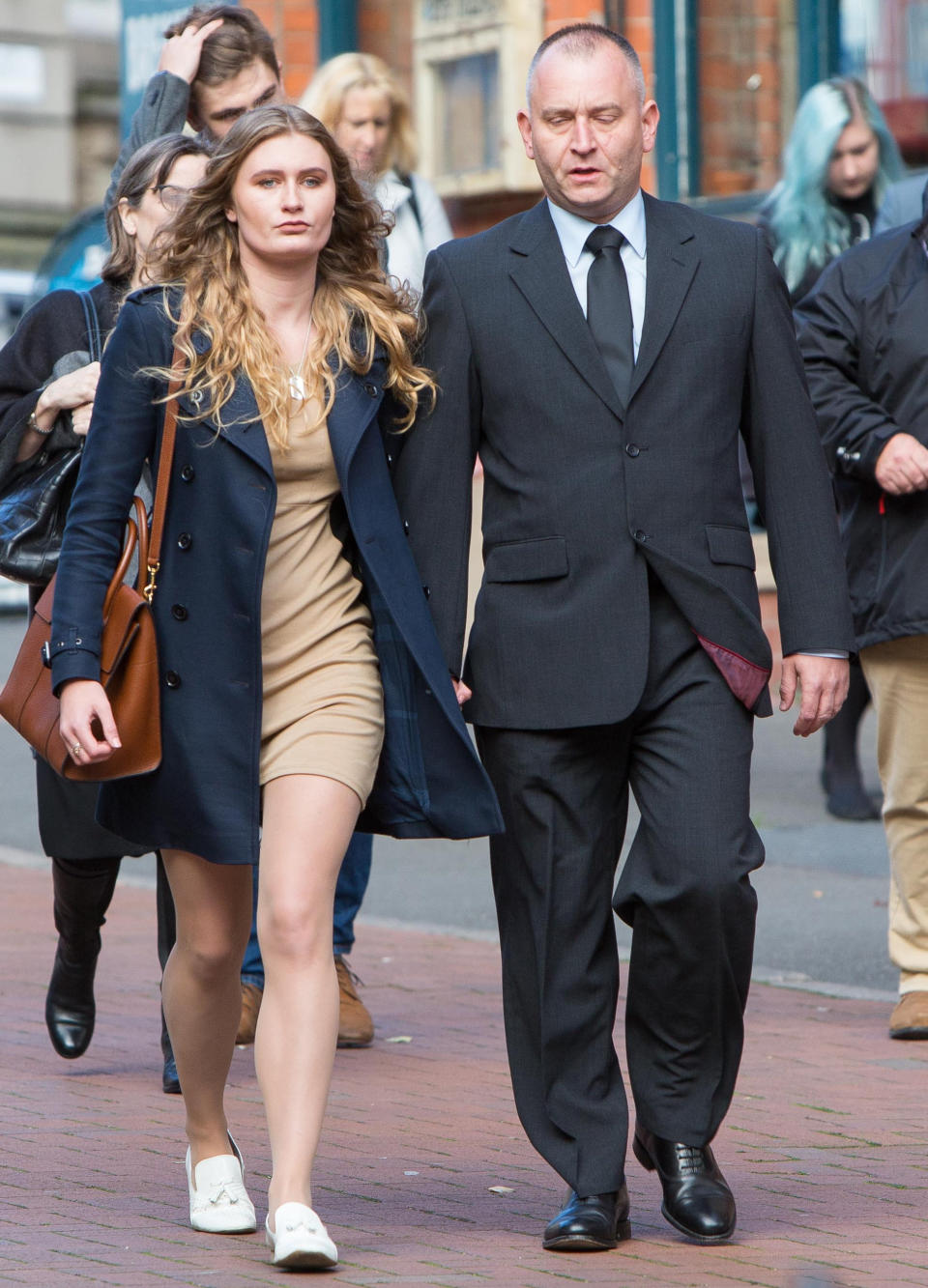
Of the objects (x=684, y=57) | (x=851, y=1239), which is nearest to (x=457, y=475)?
(x=851, y=1239)

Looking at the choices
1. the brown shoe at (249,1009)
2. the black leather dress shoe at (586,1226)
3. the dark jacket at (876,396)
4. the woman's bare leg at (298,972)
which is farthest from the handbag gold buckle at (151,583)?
the dark jacket at (876,396)

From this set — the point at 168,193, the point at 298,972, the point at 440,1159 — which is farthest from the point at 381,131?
the point at 298,972

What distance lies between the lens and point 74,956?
5.85m

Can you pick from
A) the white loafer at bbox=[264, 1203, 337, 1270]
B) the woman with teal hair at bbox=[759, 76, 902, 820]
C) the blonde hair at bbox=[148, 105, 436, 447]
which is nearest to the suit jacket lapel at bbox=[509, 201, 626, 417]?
the blonde hair at bbox=[148, 105, 436, 447]

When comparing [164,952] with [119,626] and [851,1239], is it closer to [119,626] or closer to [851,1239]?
[119,626]

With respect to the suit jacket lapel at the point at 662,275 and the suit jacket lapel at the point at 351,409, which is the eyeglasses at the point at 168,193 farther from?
the suit jacket lapel at the point at 662,275

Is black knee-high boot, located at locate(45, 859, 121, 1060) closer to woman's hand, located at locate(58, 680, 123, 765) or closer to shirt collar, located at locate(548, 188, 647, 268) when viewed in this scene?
woman's hand, located at locate(58, 680, 123, 765)

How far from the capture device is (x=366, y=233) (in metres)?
4.56

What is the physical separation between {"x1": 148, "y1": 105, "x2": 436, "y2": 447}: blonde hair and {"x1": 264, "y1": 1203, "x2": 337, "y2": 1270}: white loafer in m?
1.37

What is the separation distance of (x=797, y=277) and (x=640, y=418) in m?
4.65

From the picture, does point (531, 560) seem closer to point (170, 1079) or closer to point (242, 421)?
point (242, 421)

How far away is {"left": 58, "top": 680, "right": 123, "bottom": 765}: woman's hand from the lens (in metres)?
4.20

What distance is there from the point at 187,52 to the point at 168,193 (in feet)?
3.21

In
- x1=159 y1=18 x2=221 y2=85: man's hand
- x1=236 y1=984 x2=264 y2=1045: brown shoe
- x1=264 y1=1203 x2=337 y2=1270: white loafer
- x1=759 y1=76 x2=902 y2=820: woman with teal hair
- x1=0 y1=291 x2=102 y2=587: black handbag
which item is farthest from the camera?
x1=759 y1=76 x2=902 y2=820: woman with teal hair
